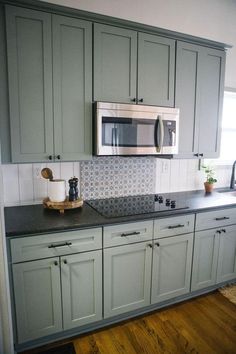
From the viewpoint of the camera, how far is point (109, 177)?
2383 mm

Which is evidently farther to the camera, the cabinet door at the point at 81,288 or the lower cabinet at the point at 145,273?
the lower cabinet at the point at 145,273

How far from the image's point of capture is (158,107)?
2.10 meters

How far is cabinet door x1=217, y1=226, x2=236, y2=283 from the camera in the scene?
2344 mm

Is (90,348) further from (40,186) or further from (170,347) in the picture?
(40,186)

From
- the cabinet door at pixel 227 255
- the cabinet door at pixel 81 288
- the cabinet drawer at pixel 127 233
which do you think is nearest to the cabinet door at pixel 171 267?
the cabinet drawer at pixel 127 233

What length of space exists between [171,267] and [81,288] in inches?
32.0

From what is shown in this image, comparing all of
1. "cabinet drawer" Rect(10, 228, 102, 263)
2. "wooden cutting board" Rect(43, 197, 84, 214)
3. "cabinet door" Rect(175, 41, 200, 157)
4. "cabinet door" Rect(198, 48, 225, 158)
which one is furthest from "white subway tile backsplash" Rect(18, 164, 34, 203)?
"cabinet door" Rect(198, 48, 225, 158)

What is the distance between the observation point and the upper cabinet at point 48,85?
165 centimetres

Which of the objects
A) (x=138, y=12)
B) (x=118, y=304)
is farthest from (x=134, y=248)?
(x=138, y=12)

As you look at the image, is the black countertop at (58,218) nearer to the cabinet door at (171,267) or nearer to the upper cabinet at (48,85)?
the cabinet door at (171,267)

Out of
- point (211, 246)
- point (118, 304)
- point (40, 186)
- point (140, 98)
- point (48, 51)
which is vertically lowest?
point (118, 304)

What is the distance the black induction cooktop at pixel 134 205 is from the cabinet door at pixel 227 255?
1.77 feet

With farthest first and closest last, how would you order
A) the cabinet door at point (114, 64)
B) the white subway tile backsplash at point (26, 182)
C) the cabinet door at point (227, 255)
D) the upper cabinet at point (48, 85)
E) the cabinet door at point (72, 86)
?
the cabinet door at point (227, 255)
the white subway tile backsplash at point (26, 182)
the cabinet door at point (114, 64)
the cabinet door at point (72, 86)
the upper cabinet at point (48, 85)

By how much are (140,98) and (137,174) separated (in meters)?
0.81
